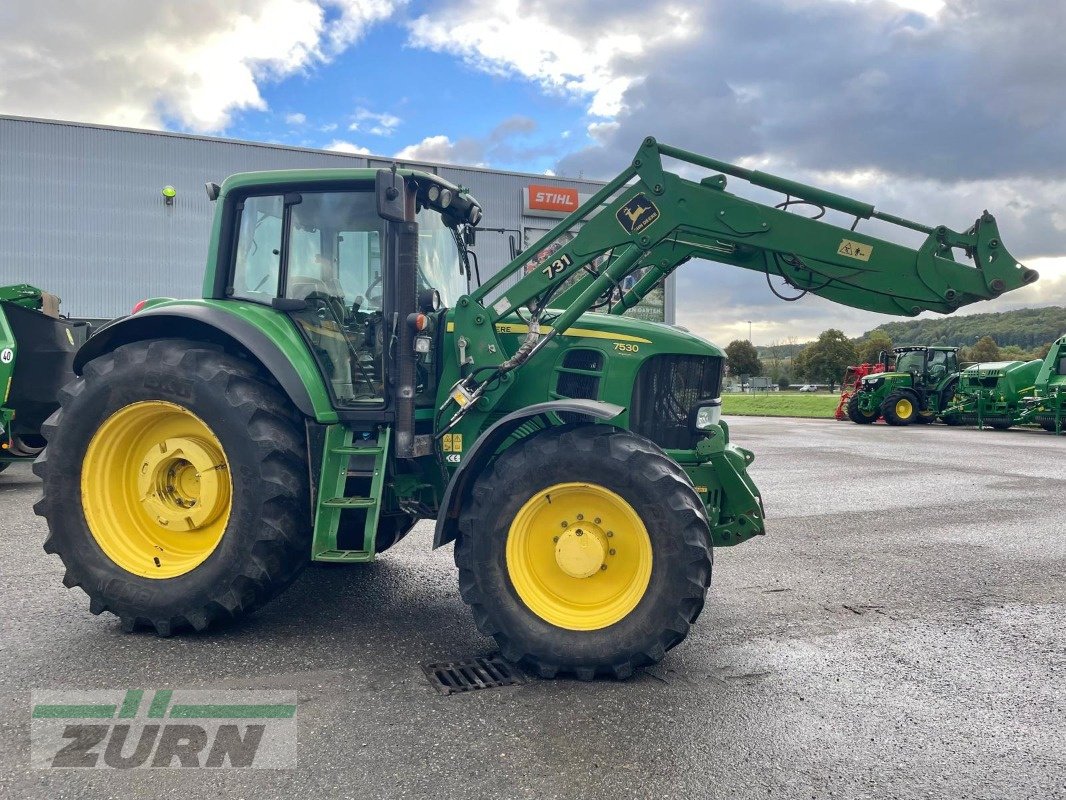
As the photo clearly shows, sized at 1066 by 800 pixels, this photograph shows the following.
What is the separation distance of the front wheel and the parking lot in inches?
8.6

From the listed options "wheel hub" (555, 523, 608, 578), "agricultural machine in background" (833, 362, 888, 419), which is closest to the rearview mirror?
"wheel hub" (555, 523, 608, 578)

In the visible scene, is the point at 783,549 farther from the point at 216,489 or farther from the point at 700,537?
the point at 216,489

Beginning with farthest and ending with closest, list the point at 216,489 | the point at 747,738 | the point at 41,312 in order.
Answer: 1. the point at 41,312
2. the point at 216,489
3. the point at 747,738

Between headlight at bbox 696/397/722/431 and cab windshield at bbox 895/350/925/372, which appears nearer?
headlight at bbox 696/397/722/431

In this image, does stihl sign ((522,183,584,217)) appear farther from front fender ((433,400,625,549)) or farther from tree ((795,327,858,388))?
tree ((795,327,858,388))

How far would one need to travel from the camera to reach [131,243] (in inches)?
903

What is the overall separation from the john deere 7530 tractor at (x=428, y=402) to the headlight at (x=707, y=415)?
2 cm

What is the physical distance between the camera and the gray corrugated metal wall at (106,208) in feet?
71.9

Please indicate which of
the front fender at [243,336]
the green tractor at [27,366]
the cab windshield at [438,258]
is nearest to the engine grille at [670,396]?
the cab windshield at [438,258]

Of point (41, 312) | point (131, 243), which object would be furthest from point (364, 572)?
point (131, 243)

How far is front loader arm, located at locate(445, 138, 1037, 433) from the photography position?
3961 millimetres

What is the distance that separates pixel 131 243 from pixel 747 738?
2518 cm

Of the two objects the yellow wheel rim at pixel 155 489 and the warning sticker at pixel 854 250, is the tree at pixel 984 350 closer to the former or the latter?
the warning sticker at pixel 854 250

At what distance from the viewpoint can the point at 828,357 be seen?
8769 cm
